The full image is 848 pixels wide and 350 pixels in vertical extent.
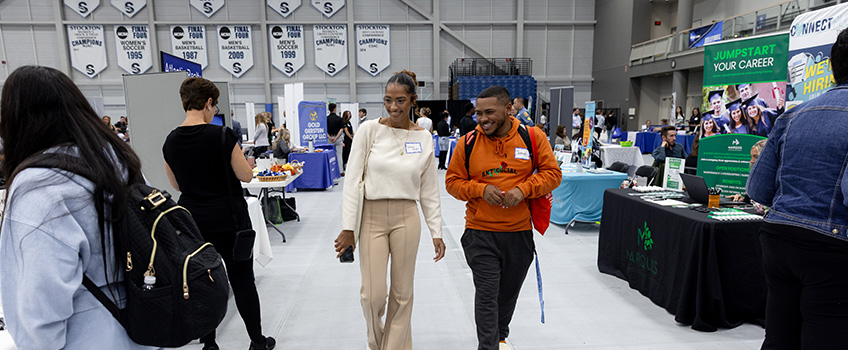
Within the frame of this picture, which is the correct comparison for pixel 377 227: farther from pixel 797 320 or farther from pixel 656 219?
pixel 656 219

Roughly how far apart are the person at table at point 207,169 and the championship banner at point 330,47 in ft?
54.2

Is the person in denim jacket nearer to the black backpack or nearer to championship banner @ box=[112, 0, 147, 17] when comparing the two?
the black backpack

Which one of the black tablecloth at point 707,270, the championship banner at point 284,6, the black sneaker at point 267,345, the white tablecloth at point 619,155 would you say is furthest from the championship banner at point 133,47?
the black tablecloth at point 707,270

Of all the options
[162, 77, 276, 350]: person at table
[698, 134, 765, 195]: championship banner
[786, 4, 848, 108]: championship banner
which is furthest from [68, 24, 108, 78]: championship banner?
[786, 4, 848, 108]: championship banner

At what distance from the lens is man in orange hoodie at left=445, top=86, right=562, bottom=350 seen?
200 cm

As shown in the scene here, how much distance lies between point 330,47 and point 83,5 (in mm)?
9413

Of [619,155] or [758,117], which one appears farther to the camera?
[619,155]

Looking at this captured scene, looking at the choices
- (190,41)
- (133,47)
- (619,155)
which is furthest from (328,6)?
(619,155)

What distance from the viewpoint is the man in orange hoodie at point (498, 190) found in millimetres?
2004

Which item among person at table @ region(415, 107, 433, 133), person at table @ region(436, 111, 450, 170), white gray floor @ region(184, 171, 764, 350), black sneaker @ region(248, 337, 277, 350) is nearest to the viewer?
black sneaker @ region(248, 337, 277, 350)

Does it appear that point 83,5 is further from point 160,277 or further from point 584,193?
point 160,277

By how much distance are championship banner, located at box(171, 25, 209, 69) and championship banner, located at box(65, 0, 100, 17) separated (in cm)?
297

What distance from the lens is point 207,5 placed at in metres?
17.1

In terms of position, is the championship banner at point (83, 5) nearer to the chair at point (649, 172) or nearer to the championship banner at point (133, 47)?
the championship banner at point (133, 47)
